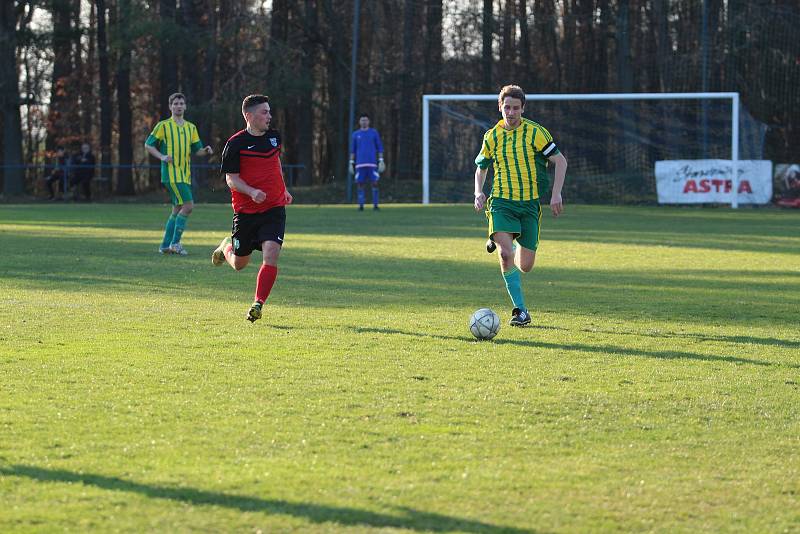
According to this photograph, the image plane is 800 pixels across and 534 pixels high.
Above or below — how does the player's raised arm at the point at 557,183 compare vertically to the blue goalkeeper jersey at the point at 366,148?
below

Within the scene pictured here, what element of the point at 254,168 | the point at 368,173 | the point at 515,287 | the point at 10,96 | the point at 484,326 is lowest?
the point at 484,326

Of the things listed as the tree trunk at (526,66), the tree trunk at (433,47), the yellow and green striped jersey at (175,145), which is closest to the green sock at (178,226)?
the yellow and green striped jersey at (175,145)

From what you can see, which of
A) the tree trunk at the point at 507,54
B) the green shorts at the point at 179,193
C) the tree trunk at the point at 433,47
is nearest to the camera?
the green shorts at the point at 179,193

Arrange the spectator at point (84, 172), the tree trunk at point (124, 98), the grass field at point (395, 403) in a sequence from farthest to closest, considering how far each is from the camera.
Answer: the tree trunk at point (124, 98), the spectator at point (84, 172), the grass field at point (395, 403)

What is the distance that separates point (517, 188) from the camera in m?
9.00

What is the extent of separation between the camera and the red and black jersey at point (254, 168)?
9172 mm

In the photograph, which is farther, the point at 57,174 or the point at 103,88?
the point at 103,88

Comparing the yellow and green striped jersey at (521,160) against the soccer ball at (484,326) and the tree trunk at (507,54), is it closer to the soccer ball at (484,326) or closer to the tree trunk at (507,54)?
the soccer ball at (484,326)

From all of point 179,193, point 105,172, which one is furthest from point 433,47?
point 179,193

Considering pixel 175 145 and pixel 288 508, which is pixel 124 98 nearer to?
pixel 175 145

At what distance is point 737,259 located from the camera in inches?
572

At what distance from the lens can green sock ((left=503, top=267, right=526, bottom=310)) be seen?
8.86 meters

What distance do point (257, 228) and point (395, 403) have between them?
12.3 ft

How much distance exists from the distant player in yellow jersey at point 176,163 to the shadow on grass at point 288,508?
405 inches
